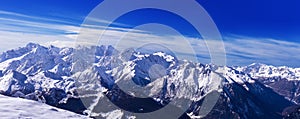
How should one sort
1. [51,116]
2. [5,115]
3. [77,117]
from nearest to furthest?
[5,115] < [51,116] < [77,117]

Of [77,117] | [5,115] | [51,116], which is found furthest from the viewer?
[77,117]

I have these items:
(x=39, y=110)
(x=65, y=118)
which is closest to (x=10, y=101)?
(x=39, y=110)

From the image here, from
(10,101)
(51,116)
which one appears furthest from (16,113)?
(10,101)

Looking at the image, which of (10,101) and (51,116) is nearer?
(51,116)

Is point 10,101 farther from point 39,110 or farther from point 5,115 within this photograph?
point 5,115

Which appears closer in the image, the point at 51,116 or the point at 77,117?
the point at 51,116

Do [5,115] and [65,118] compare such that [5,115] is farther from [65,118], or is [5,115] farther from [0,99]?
[0,99]
